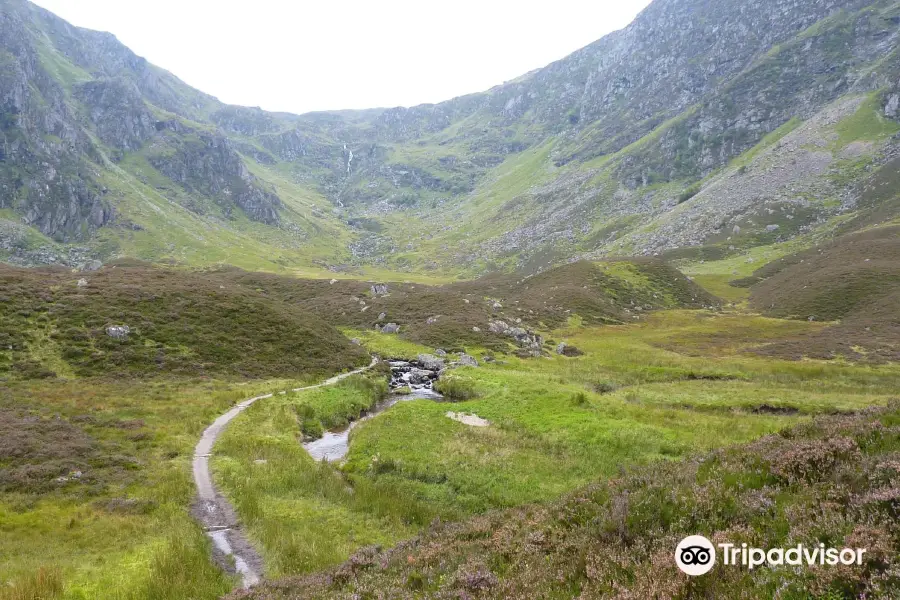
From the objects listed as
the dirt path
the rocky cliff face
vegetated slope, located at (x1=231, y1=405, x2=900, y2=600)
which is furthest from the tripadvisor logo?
the rocky cliff face

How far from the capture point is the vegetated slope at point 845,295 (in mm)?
56125

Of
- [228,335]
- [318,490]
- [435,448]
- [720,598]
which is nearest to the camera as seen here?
[720,598]

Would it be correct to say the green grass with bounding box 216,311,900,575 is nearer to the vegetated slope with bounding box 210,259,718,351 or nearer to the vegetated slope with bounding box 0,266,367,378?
the vegetated slope with bounding box 0,266,367,378

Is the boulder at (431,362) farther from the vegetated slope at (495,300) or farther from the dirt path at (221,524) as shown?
the dirt path at (221,524)

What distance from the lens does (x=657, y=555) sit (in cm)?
782

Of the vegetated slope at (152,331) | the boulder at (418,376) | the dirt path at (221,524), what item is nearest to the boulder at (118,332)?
the vegetated slope at (152,331)

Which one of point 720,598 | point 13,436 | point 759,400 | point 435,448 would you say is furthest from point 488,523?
point 759,400

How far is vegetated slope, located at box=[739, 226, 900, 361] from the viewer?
184 feet

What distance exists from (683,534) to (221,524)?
1730 centimetres

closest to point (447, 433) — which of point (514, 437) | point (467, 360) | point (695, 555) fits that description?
point (514, 437)

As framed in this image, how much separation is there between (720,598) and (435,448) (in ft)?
72.8

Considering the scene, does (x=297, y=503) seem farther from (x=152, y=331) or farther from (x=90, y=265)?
(x=90, y=265)

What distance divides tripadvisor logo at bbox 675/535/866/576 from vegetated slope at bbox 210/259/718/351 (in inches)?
2218

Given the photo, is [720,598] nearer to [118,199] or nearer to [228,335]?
[228,335]
